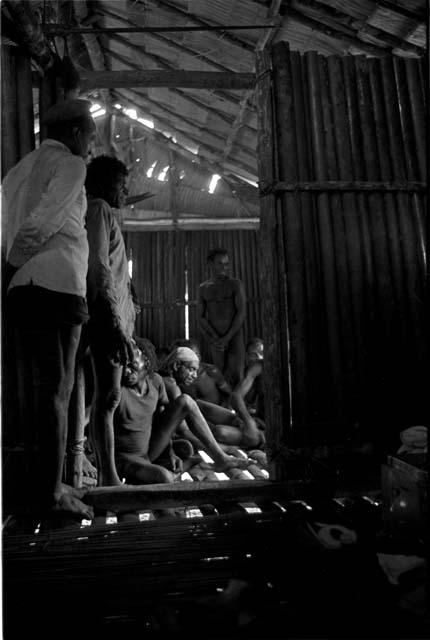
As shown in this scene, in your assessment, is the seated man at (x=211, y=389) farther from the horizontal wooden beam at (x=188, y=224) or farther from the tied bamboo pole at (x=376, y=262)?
the horizontal wooden beam at (x=188, y=224)

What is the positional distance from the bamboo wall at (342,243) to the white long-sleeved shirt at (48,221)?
151 centimetres

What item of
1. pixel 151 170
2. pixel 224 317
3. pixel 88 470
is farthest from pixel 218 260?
pixel 151 170

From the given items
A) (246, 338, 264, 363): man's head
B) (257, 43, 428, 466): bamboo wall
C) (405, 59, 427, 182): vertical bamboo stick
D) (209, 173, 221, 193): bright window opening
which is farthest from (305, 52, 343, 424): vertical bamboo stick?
(209, 173, 221, 193): bright window opening

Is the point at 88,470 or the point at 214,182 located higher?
the point at 214,182

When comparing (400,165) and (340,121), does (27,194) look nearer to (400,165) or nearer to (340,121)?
(340,121)

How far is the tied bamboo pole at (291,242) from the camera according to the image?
3.76 meters

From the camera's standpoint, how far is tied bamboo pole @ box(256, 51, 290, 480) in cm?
373

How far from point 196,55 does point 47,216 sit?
219 inches

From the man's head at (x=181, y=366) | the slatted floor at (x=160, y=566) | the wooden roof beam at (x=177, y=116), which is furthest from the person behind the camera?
the wooden roof beam at (x=177, y=116)

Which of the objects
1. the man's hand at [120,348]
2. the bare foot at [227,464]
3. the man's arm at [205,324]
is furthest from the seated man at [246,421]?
the man's hand at [120,348]

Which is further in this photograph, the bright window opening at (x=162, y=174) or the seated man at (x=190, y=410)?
the bright window opening at (x=162, y=174)

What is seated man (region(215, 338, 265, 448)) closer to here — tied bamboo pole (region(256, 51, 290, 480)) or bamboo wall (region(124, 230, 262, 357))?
tied bamboo pole (region(256, 51, 290, 480))

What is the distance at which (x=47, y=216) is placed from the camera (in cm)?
278

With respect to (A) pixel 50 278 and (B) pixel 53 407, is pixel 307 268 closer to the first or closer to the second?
(A) pixel 50 278
